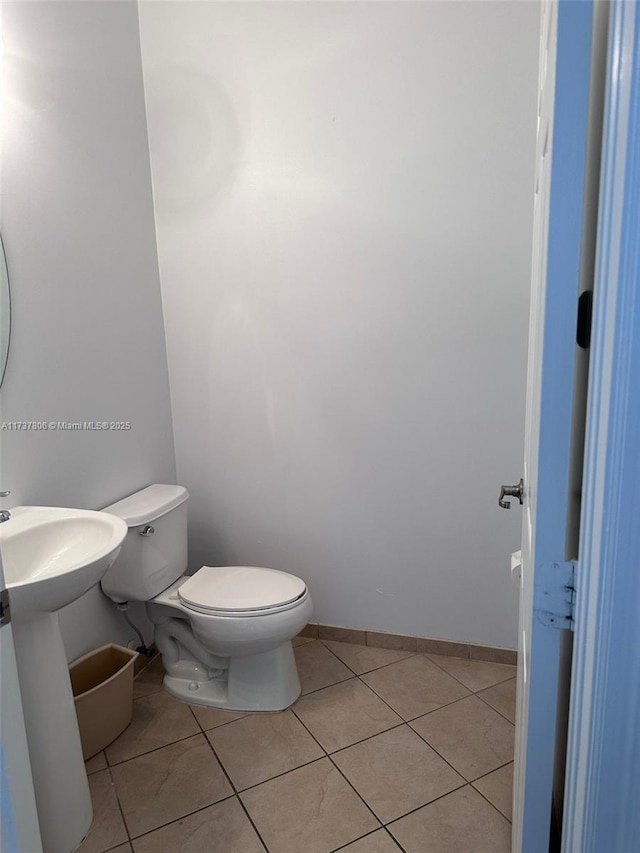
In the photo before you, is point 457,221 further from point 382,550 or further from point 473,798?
point 473,798

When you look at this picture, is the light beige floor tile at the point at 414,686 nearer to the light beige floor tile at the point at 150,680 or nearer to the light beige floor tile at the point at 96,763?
the light beige floor tile at the point at 150,680

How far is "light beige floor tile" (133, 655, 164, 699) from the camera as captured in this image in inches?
83.7

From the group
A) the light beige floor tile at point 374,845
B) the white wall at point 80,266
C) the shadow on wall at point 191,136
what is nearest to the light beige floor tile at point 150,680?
the white wall at point 80,266

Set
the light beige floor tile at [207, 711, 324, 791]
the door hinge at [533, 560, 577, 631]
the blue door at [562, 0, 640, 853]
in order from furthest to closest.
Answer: the light beige floor tile at [207, 711, 324, 791], the door hinge at [533, 560, 577, 631], the blue door at [562, 0, 640, 853]

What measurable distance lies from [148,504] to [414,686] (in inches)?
45.5

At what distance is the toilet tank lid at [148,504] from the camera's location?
76.7 inches

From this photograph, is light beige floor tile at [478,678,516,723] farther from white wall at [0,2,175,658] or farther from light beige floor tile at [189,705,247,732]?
white wall at [0,2,175,658]

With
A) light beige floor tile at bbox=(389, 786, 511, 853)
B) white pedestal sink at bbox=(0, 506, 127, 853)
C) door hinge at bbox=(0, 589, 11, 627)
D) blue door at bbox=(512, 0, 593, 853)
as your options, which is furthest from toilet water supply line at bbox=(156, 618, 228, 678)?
blue door at bbox=(512, 0, 593, 853)

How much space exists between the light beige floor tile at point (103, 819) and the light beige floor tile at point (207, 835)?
0.23 feet

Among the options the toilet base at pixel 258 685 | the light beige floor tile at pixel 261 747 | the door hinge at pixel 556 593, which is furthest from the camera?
the toilet base at pixel 258 685

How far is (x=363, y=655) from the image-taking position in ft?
7.65

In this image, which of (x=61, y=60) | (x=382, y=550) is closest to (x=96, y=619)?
(x=382, y=550)

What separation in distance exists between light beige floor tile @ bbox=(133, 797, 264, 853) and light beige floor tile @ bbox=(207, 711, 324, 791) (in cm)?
11

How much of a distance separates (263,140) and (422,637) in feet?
6.53
